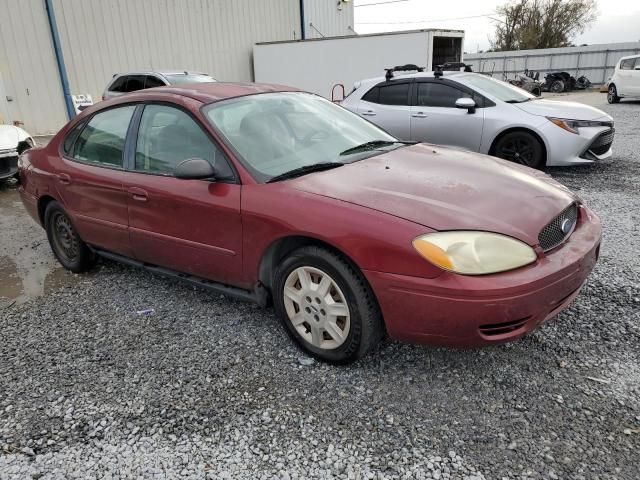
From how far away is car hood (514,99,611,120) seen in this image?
6906 millimetres

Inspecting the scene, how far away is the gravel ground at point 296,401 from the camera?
7.11ft

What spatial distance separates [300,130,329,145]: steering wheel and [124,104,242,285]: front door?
1.97 ft

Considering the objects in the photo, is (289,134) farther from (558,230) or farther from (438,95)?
(438,95)

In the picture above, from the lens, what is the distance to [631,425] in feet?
7.43

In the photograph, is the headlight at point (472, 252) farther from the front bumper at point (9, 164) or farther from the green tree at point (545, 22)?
the green tree at point (545, 22)

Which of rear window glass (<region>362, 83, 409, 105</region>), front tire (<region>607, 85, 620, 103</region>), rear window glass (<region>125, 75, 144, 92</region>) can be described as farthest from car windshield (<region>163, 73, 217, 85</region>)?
front tire (<region>607, 85, 620, 103</region>)

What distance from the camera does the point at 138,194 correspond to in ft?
11.3

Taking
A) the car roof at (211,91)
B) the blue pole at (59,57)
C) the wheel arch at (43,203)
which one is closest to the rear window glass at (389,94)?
the car roof at (211,91)

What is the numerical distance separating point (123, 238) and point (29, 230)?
2863 mm

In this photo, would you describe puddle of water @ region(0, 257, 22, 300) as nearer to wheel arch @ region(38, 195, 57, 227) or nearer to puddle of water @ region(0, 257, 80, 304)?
puddle of water @ region(0, 257, 80, 304)

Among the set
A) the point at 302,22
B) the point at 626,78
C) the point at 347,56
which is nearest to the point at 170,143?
the point at 347,56

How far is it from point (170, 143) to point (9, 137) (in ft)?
17.8

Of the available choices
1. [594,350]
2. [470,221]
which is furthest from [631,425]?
[470,221]

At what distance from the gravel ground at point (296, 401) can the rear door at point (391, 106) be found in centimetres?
470
